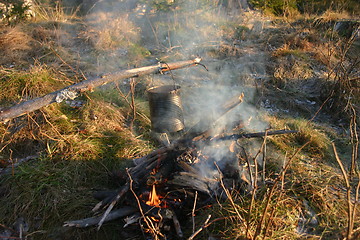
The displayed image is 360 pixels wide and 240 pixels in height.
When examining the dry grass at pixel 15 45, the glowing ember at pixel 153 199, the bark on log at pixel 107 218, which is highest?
the dry grass at pixel 15 45

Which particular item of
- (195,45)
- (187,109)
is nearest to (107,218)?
→ (187,109)

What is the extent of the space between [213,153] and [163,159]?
2.12 feet

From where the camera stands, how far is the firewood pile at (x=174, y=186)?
7.68 feet

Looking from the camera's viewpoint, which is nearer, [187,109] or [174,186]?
[174,186]

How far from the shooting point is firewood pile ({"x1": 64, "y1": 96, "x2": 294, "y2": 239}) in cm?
234

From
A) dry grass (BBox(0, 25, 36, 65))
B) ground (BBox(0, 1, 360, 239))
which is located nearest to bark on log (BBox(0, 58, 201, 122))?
ground (BBox(0, 1, 360, 239))

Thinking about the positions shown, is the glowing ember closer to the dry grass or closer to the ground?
the ground

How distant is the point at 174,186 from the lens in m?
2.56

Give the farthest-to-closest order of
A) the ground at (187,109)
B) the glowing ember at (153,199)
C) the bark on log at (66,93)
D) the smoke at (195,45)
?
the smoke at (195,45), the bark on log at (66,93), the glowing ember at (153,199), the ground at (187,109)

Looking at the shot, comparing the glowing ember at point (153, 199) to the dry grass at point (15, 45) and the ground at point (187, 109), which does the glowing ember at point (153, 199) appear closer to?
the ground at point (187, 109)

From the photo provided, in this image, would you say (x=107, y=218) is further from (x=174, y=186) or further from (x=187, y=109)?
(x=187, y=109)

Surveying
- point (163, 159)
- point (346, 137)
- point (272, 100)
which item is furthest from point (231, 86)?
point (163, 159)

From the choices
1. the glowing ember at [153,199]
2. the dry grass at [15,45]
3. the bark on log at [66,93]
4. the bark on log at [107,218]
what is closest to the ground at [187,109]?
the dry grass at [15,45]

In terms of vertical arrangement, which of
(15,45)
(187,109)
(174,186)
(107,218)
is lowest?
(187,109)
